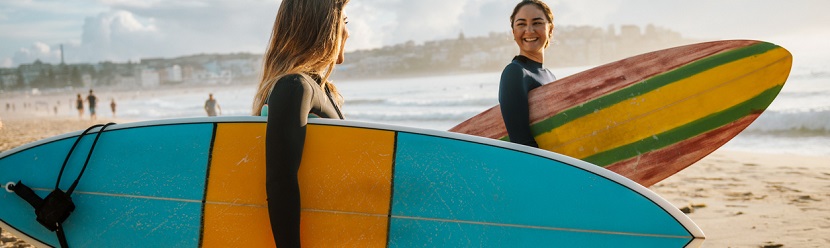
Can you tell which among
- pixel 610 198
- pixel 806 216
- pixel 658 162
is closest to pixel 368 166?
pixel 610 198

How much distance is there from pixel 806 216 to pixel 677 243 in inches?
107

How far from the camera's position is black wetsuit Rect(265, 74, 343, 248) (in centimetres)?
146

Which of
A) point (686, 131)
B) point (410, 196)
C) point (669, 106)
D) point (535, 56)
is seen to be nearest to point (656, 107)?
point (669, 106)

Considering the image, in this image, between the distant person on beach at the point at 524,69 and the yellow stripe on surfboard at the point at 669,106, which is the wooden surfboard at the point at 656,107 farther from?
the distant person on beach at the point at 524,69

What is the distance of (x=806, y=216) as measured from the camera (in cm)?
386

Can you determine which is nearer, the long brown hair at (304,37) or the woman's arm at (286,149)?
the woman's arm at (286,149)

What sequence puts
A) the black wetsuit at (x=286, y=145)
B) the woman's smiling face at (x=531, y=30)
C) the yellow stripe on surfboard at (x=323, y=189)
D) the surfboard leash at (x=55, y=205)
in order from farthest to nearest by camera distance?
the woman's smiling face at (x=531, y=30)
the surfboard leash at (x=55, y=205)
the yellow stripe on surfboard at (x=323, y=189)
the black wetsuit at (x=286, y=145)

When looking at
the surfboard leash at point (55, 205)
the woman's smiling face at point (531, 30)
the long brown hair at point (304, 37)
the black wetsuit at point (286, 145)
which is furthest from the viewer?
the woman's smiling face at point (531, 30)

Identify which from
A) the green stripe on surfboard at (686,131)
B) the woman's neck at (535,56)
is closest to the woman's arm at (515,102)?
the woman's neck at (535,56)

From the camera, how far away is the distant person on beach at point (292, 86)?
147 cm

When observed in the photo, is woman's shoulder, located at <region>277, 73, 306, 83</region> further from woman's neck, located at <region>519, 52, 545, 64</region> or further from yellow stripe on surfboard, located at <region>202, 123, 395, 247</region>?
woman's neck, located at <region>519, 52, 545, 64</region>

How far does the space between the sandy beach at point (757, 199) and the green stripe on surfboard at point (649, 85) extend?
1133mm

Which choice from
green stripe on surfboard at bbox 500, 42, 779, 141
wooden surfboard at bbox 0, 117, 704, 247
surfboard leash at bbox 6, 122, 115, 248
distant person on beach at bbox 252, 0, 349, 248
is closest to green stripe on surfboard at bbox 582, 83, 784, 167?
green stripe on surfboard at bbox 500, 42, 779, 141

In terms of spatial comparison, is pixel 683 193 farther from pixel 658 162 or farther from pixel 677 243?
pixel 677 243
